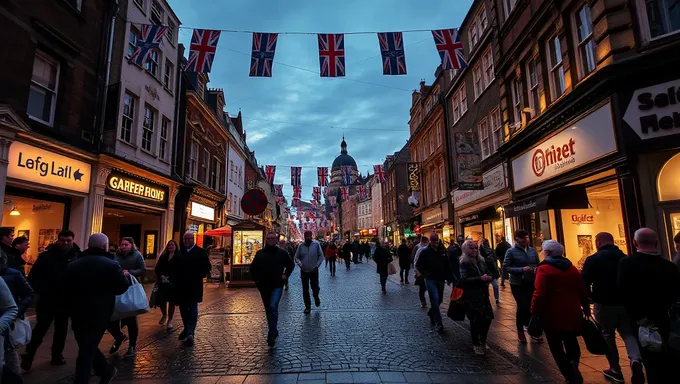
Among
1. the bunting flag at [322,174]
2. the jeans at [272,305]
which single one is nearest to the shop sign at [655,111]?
the jeans at [272,305]

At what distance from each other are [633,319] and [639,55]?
22.2ft

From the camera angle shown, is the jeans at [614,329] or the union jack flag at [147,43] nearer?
the jeans at [614,329]

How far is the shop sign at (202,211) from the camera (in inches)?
835

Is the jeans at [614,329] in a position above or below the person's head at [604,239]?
below

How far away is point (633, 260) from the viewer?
156 inches

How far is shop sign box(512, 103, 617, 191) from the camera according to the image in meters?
9.01

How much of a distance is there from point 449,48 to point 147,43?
30.9 feet

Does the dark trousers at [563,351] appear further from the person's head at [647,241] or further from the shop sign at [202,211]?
the shop sign at [202,211]

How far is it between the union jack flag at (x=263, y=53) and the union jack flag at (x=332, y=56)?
1.48 m

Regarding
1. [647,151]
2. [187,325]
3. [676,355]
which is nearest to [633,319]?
[676,355]

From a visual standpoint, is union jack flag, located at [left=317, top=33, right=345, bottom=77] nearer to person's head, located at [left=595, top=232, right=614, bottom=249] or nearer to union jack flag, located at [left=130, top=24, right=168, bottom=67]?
union jack flag, located at [left=130, top=24, right=168, bottom=67]

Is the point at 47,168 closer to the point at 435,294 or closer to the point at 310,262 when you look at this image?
the point at 310,262

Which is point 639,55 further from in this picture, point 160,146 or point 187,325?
point 160,146

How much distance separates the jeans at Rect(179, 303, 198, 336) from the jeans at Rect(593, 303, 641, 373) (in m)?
6.11
